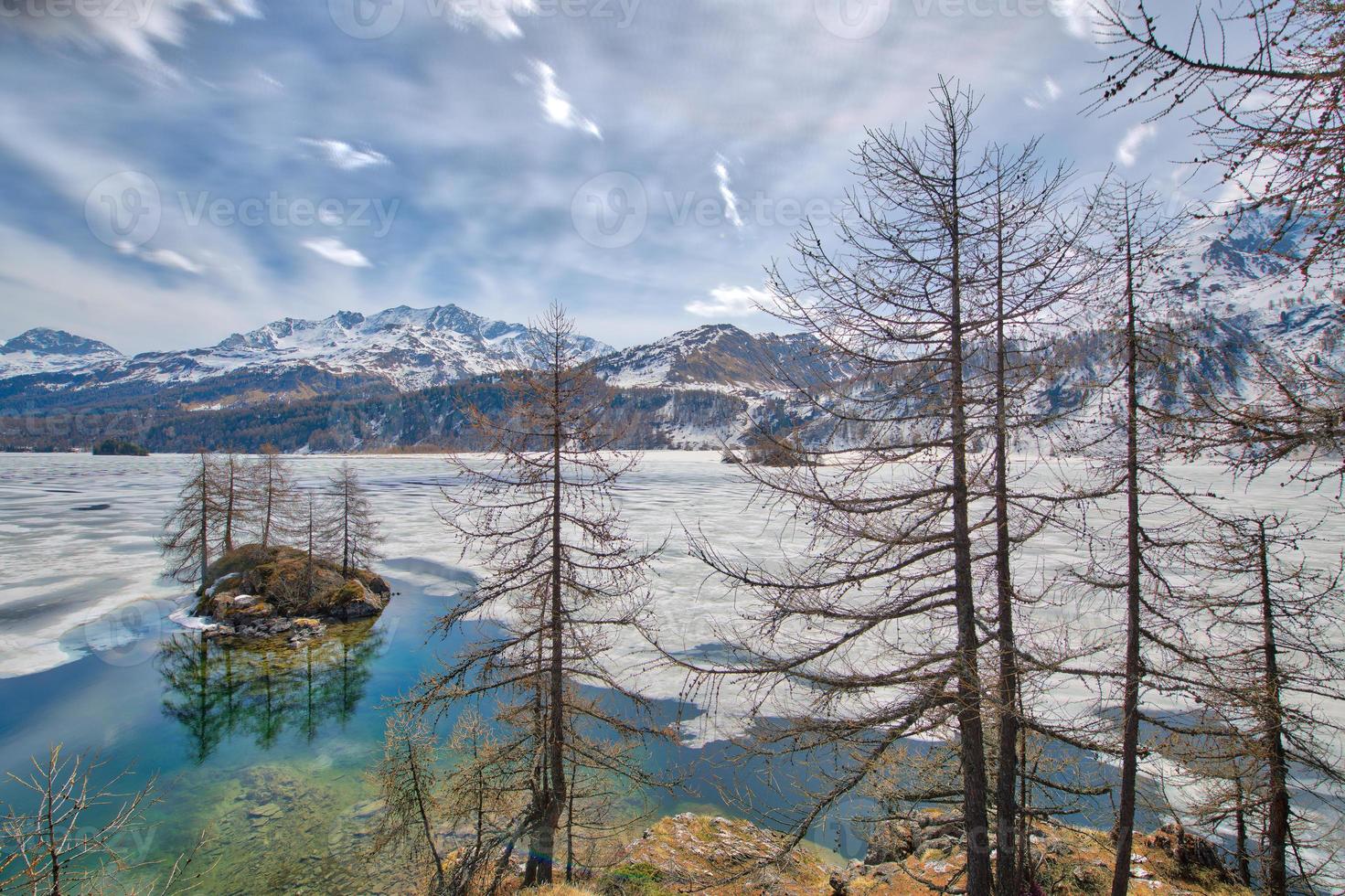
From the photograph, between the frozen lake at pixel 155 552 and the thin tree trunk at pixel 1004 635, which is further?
the frozen lake at pixel 155 552

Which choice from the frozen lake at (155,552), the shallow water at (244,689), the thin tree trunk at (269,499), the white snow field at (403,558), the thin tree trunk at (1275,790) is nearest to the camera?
the thin tree trunk at (1275,790)

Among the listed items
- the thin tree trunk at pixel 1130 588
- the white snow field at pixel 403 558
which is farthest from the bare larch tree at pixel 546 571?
the thin tree trunk at pixel 1130 588

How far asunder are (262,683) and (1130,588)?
3056 cm

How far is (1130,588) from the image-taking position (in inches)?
355

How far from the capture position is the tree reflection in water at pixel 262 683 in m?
22.0

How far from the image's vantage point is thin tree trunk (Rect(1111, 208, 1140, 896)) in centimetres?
838

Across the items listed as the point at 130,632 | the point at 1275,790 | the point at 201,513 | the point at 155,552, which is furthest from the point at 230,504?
the point at 1275,790

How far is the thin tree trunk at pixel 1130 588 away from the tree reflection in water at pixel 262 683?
23650mm

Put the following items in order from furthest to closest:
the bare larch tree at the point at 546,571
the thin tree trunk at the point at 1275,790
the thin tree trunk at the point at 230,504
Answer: the thin tree trunk at the point at 230,504, the bare larch tree at the point at 546,571, the thin tree trunk at the point at 1275,790

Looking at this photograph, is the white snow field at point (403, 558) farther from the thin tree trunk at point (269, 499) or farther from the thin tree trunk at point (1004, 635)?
the thin tree trunk at point (269, 499)

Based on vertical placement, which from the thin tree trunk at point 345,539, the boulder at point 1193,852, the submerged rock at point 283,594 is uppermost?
the thin tree trunk at point 345,539

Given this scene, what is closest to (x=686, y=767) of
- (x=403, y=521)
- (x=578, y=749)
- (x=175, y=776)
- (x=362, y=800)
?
(x=578, y=749)

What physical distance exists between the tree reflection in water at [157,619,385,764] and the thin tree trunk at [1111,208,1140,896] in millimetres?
23650

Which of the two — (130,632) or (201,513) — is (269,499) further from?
(130,632)
